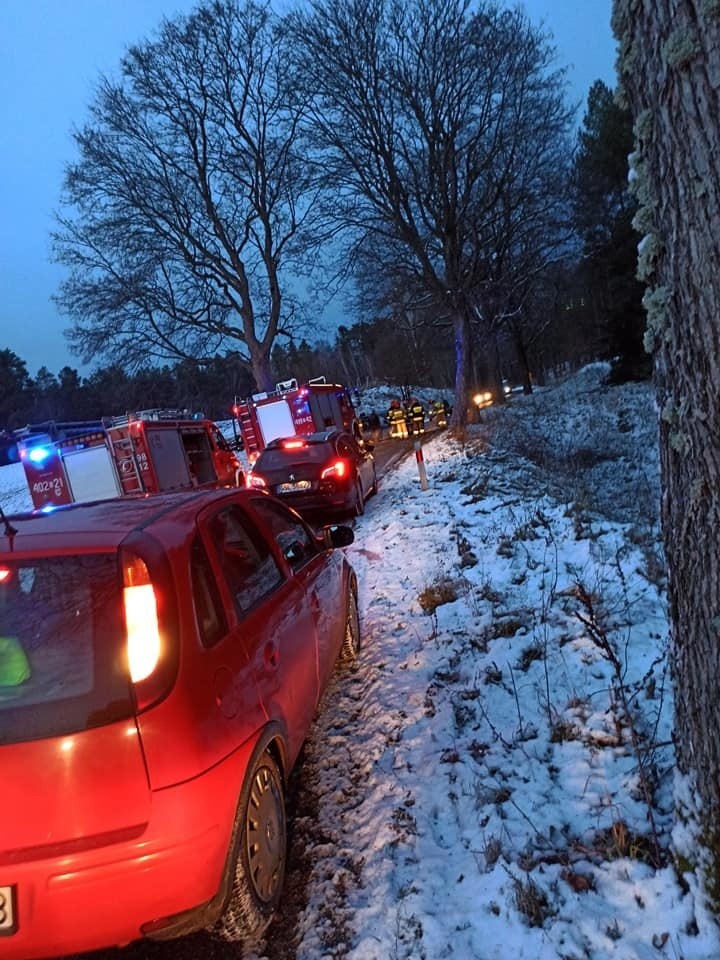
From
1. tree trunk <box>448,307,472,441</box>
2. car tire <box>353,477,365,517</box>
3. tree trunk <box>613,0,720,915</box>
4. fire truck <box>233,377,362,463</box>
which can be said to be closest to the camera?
tree trunk <box>613,0,720,915</box>

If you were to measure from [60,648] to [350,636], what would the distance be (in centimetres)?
315

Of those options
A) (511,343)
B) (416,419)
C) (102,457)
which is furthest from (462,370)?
(511,343)

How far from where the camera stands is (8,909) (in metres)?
2.12

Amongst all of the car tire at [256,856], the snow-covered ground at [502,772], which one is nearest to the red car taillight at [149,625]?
the car tire at [256,856]

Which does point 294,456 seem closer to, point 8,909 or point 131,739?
point 131,739

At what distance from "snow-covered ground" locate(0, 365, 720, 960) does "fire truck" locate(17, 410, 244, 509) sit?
9.92 m

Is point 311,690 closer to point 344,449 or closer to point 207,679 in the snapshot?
point 207,679

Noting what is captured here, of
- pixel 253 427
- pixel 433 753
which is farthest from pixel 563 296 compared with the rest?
pixel 433 753

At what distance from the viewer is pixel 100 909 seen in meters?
2.17

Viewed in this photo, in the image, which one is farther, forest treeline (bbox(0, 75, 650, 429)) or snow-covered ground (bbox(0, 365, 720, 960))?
forest treeline (bbox(0, 75, 650, 429))

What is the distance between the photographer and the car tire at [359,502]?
1146cm

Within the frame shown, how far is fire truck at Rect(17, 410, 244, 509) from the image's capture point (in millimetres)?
15648

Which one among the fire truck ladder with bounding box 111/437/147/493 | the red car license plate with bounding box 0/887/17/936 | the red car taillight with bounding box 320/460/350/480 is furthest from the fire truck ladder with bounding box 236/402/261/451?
the red car license plate with bounding box 0/887/17/936

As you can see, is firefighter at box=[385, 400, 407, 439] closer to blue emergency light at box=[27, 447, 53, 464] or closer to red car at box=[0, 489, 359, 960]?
blue emergency light at box=[27, 447, 53, 464]
